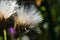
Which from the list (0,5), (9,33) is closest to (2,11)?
(0,5)

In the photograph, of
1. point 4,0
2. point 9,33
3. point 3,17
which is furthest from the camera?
point 9,33

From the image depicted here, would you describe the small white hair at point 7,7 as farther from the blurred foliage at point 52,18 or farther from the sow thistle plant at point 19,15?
the blurred foliage at point 52,18

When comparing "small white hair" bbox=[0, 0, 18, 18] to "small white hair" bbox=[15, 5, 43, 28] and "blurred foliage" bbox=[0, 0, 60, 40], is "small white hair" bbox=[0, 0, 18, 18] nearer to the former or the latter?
"small white hair" bbox=[15, 5, 43, 28]

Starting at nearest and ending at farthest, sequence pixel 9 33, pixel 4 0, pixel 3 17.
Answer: pixel 3 17, pixel 4 0, pixel 9 33

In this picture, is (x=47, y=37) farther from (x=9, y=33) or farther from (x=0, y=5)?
(x=0, y=5)

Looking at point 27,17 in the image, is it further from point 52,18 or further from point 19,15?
point 52,18

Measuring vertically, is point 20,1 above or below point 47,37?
above

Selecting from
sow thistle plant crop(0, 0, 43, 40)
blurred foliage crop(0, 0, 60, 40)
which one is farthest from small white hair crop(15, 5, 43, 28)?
blurred foliage crop(0, 0, 60, 40)

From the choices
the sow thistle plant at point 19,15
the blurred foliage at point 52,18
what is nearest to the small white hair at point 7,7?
the sow thistle plant at point 19,15
